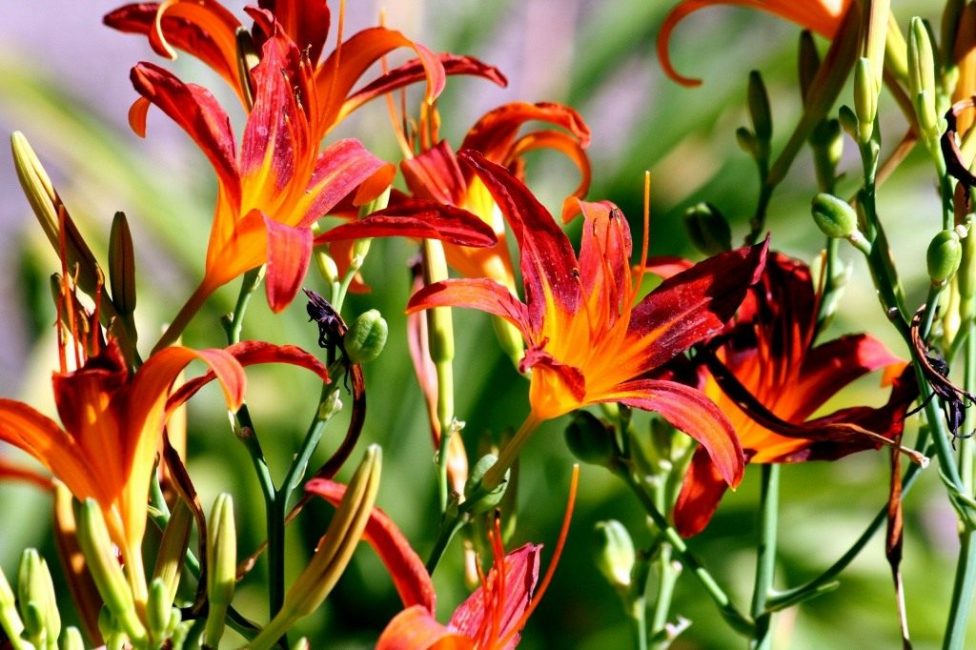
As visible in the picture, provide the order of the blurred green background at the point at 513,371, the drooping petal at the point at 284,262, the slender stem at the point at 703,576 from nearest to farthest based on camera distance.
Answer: the drooping petal at the point at 284,262
the slender stem at the point at 703,576
the blurred green background at the point at 513,371

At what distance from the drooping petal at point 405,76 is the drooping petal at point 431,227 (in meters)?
0.08

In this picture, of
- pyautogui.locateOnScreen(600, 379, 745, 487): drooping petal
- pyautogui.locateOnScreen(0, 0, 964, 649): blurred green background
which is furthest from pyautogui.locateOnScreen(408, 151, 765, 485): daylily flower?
pyautogui.locateOnScreen(0, 0, 964, 649): blurred green background

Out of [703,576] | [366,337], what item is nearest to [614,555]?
[703,576]

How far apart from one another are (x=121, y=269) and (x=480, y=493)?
13 cm

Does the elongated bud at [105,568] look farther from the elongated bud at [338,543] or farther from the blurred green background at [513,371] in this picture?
the blurred green background at [513,371]

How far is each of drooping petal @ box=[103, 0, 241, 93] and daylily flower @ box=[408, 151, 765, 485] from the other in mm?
97

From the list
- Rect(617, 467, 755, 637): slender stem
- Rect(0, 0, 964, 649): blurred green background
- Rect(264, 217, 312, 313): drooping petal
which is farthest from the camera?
Rect(0, 0, 964, 649): blurred green background

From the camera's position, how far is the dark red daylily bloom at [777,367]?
1.29 feet

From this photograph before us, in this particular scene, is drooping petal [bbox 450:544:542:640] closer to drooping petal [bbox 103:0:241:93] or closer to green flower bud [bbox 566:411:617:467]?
green flower bud [bbox 566:411:617:467]

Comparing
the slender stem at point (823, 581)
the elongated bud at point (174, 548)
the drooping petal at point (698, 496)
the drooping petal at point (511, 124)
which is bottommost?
the slender stem at point (823, 581)

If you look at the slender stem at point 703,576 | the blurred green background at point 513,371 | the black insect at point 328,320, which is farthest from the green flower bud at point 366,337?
the blurred green background at point 513,371

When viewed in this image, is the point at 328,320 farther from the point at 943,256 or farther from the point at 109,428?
the point at 943,256

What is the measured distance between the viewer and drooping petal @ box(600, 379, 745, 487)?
0.33m

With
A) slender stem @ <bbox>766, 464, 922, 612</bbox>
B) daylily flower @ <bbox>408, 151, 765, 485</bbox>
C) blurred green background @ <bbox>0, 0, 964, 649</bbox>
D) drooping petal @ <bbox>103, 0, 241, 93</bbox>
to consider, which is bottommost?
blurred green background @ <bbox>0, 0, 964, 649</bbox>
